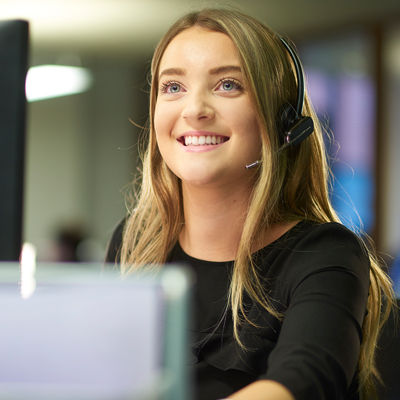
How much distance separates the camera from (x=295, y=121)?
1019 millimetres

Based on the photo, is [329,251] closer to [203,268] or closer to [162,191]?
[203,268]

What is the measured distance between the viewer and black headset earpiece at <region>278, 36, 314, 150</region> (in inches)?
39.4

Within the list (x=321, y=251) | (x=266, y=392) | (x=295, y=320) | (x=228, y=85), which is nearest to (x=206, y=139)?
(x=228, y=85)

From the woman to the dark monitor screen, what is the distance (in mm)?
311

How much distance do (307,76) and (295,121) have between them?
13.3 feet

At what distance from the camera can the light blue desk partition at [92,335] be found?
302 millimetres

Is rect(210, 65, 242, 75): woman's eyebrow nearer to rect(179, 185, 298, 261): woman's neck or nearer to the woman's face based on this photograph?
the woman's face

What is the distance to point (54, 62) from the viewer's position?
5789 mm

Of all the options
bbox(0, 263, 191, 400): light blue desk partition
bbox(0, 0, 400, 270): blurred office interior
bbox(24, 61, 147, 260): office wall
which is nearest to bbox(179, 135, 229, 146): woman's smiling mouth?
bbox(0, 263, 191, 400): light blue desk partition

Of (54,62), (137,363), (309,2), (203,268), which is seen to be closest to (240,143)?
(203,268)

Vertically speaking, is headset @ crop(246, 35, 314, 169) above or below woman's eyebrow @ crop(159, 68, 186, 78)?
below

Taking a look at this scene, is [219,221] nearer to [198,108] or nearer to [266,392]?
[198,108]

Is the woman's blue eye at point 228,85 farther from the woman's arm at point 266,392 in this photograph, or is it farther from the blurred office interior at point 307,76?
the blurred office interior at point 307,76

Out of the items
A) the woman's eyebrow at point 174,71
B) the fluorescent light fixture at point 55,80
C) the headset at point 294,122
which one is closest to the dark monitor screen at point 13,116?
the woman's eyebrow at point 174,71
